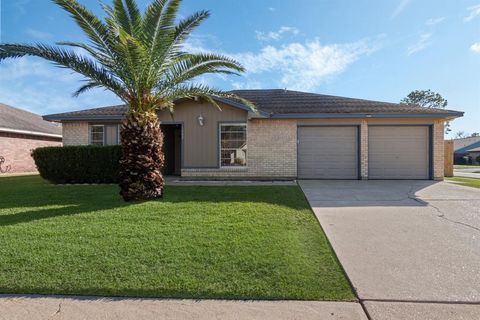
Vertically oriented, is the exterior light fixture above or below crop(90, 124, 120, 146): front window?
above

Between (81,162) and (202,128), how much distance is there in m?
5.00

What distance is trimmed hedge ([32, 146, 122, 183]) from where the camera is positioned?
12.0 meters

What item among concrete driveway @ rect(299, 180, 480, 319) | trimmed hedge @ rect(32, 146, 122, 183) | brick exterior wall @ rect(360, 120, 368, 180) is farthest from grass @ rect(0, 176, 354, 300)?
brick exterior wall @ rect(360, 120, 368, 180)

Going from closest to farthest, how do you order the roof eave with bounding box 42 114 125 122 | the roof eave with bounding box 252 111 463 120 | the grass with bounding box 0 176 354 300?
the grass with bounding box 0 176 354 300, the roof eave with bounding box 252 111 463 120, the roof eave with bounding box 42 114 125 122

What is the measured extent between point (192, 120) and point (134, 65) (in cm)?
615

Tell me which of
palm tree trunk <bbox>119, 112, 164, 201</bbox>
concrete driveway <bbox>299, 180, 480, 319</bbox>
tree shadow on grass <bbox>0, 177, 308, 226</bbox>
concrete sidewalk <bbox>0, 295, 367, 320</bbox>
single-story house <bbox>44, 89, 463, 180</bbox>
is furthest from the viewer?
single-story house <bbox>44, 89, 463, 180</bbox>

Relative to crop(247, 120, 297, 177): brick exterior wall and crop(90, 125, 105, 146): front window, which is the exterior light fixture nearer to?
crop(247, 120, 297, 177): brick exterior wall

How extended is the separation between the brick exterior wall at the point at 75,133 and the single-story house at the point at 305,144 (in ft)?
12.8

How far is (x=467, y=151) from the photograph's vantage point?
4944 cm

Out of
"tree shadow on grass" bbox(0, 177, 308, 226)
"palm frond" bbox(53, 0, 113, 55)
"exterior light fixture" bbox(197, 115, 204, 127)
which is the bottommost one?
"tree shadow on grass" bbox(0, 177, 308, 226)

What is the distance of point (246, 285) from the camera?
3674 mm

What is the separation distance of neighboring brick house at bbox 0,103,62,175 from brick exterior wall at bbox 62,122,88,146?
24.4ft

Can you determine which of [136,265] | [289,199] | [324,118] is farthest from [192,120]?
[136,265]

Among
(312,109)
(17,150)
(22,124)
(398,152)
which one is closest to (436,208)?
(398,152)
